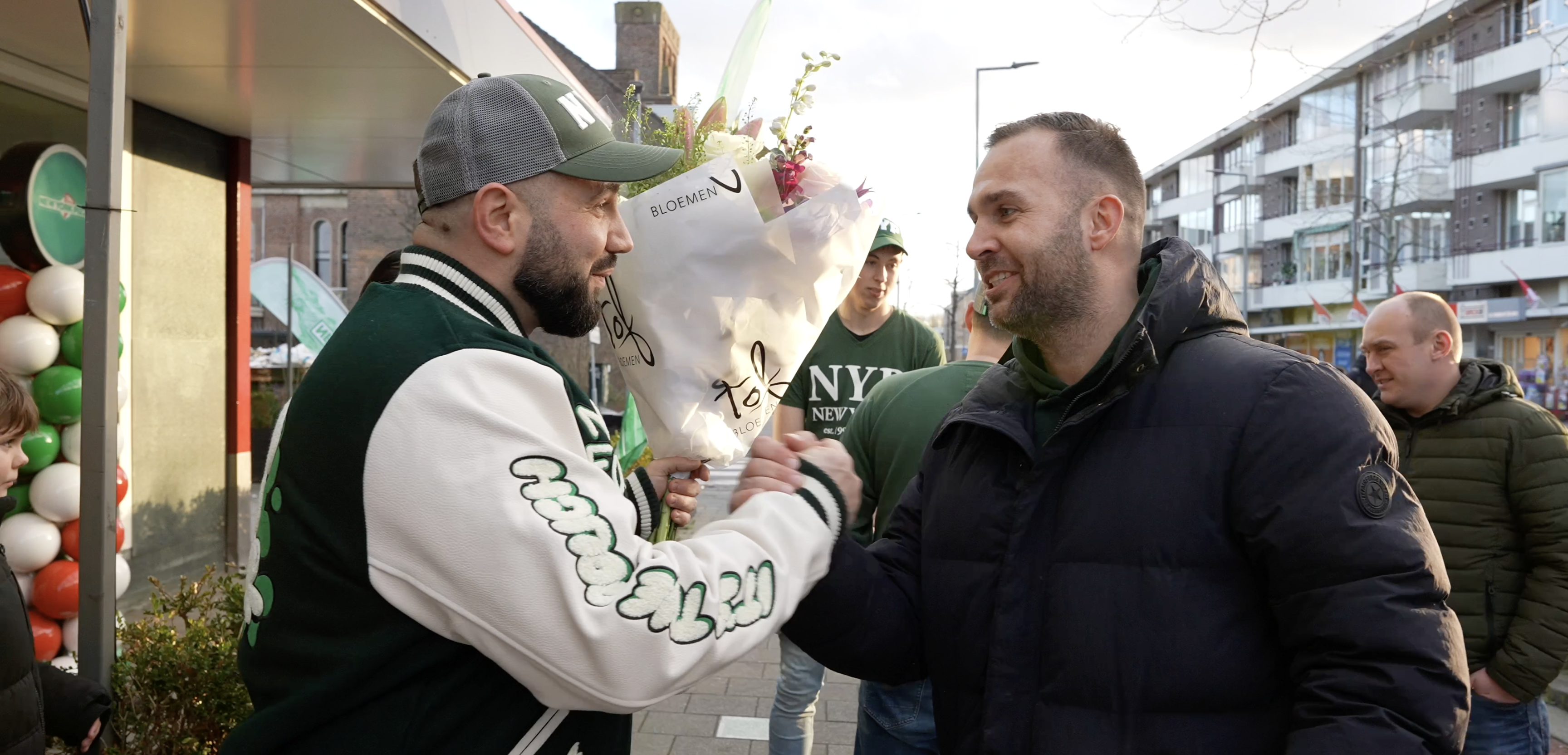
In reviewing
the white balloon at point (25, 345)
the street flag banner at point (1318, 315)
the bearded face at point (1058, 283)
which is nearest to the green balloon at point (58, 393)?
the white balloon at point (25, 345)

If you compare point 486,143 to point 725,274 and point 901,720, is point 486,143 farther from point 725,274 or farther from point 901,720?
point 901,720

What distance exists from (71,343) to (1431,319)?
6.25 m

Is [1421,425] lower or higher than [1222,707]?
higher

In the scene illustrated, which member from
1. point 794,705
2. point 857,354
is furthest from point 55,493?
point 857,354

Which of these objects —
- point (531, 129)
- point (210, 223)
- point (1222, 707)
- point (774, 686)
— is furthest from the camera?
point (210, 223)

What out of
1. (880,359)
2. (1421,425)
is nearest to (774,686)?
(880,359)

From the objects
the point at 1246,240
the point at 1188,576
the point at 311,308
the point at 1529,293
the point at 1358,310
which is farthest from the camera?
the point at 1246,240

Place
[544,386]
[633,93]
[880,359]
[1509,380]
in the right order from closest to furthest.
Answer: [544,386], [633,93], [1509,380], [880,359]

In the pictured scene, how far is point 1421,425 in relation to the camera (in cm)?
404

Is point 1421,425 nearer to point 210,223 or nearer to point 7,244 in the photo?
point 7,244

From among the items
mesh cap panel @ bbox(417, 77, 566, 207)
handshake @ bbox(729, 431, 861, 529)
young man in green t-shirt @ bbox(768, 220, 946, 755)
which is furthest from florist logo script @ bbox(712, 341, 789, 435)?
young man in green t-shirt @ bbox(768, 220, 946, 755)

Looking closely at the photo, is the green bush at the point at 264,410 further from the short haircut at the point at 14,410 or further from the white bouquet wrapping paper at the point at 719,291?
the white bouquet wrapping paper at the point at 719,291

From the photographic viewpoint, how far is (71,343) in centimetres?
536

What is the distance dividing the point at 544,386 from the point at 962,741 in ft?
3.55
